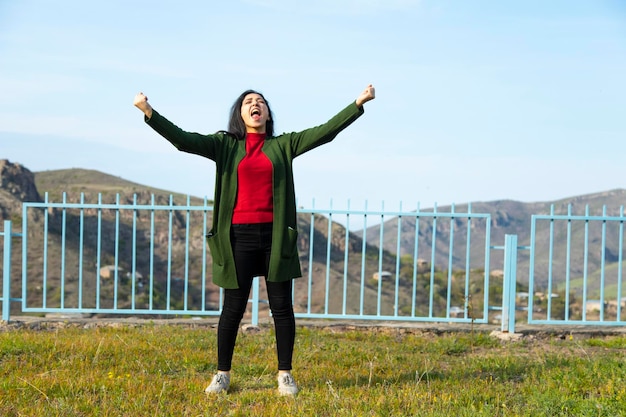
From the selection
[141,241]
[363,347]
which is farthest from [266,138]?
[141,241]

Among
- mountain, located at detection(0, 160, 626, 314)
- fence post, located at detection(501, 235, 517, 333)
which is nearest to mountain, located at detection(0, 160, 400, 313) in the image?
mountain, located at detection(0, 160, 626, 314)

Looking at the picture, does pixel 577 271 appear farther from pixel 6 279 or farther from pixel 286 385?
pixel 286 385

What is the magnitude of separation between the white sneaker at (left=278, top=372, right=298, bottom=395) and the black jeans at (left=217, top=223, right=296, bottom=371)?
2.0 inches

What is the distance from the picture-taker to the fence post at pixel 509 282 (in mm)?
8461

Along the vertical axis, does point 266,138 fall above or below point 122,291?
above

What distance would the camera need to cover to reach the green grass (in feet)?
14.5

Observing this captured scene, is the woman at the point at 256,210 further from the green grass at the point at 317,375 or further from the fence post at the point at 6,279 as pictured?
the fence post at the point at 6,279

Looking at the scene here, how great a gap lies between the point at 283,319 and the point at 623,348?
4.81m

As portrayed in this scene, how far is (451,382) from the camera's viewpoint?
5.28 metres

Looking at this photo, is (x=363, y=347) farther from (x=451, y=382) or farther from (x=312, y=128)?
(x=312, y=128)

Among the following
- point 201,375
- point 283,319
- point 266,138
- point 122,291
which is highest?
point 266,138

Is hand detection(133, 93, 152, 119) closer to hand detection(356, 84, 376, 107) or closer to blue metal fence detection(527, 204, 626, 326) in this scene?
hand detection(356, 84, 376, 107)

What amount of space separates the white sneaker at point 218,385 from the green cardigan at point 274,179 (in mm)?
700

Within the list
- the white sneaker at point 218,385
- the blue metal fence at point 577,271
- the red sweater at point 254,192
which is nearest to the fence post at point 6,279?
the white sneaker at point 218,385
